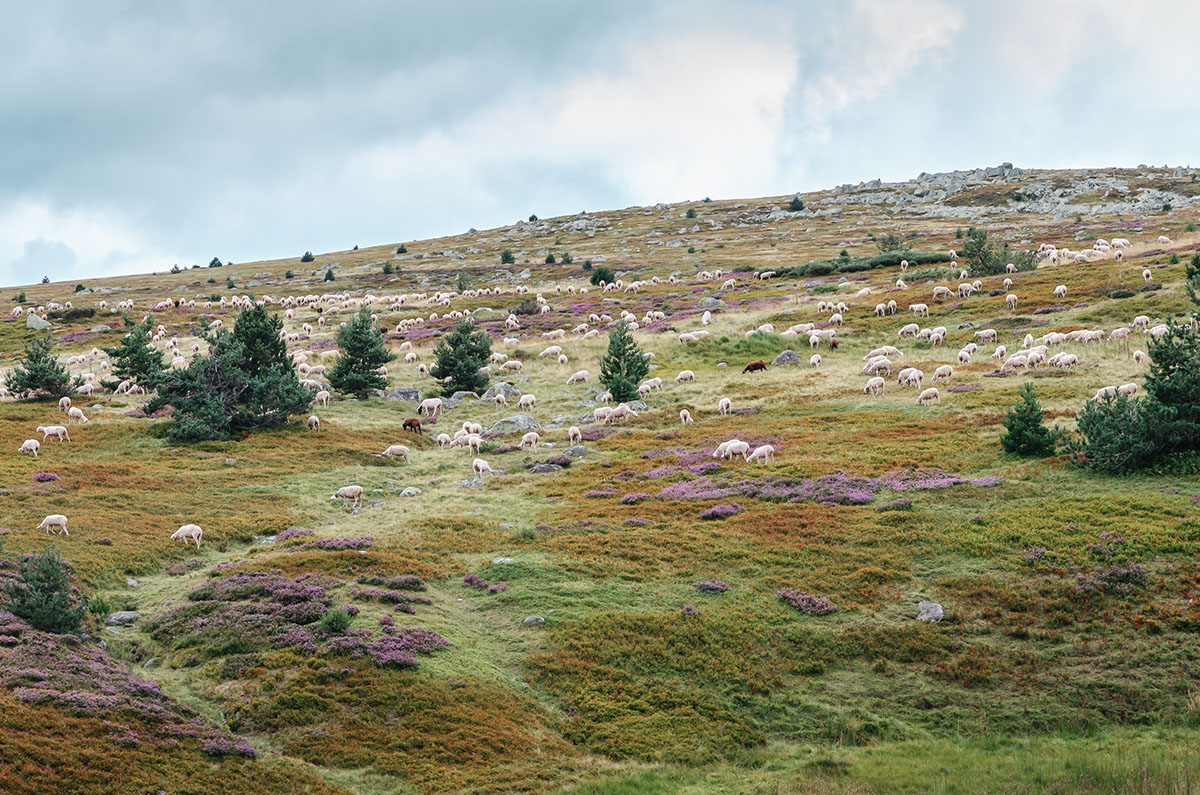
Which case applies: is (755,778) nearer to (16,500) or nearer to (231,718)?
(231,718)

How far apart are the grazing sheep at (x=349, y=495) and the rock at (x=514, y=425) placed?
41.3ft

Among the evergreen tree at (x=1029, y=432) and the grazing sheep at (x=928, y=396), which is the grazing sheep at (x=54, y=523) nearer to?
the evergreen tree at (x=1029, y=432)

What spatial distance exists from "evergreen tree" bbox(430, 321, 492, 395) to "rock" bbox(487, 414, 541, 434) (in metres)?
9.81

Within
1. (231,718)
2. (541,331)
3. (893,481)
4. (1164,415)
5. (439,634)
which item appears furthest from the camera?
(541,331)

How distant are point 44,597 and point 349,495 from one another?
48.3ft

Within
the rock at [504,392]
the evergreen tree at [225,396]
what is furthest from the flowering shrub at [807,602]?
the rock at [504,392]

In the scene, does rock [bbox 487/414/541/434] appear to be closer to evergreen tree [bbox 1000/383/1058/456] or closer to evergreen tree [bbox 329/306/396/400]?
evergreen tree [bbox 329/306/396/400]

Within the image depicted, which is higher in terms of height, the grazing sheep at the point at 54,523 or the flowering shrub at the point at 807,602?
the grazing sheep at the point at 54,523

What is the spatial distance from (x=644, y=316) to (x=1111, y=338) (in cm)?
4006

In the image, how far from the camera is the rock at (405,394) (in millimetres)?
52094

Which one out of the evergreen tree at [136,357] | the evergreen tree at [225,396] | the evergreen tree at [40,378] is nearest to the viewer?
the evergreen tree at [225,396]

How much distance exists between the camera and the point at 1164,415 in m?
23.6

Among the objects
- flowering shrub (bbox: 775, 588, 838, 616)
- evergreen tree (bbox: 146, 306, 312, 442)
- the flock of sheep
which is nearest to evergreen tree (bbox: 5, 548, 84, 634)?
the flock of sheep

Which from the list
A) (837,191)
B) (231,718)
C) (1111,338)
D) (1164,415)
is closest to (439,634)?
(231,718)
